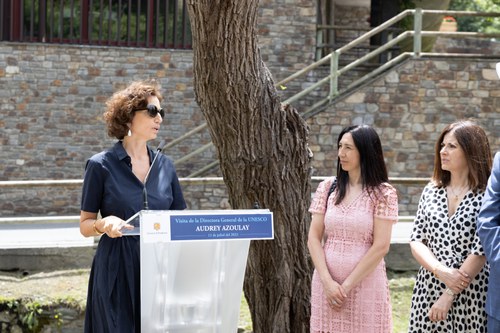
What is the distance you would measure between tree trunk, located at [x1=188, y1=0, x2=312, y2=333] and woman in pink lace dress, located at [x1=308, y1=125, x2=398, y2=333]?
0.70 meters

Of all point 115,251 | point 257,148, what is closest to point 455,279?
point 257,148

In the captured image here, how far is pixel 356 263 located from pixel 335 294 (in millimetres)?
207

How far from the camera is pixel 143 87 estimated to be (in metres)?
4.43

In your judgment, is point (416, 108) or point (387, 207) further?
point (416, 108)

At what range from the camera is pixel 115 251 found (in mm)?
4305

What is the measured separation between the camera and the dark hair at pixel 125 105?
Answer: 14.4ft

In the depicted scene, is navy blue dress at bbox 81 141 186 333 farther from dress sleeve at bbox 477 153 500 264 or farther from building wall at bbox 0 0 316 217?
building wall at bbox 0 0 316 217

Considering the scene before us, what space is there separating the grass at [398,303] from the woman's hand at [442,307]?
251cm

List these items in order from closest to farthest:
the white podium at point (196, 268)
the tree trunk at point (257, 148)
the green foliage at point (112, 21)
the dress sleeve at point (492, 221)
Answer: the white podium at point (196, 268), the dress sleeve at point (492, 221), the tree trunk at point (257, 148), the green foliage at point (112, 21)

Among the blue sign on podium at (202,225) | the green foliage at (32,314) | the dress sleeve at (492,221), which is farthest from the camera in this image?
the green foliage at (32,314)

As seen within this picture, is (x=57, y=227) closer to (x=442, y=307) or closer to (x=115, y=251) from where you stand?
(x=115, y=251)

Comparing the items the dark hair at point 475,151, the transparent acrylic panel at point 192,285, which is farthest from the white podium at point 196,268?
the dark hair at point 475,151

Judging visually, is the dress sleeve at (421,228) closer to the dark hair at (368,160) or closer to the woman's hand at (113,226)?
the dark hair at (368,160)

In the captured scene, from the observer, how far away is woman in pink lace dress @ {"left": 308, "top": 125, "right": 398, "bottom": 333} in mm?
4840
